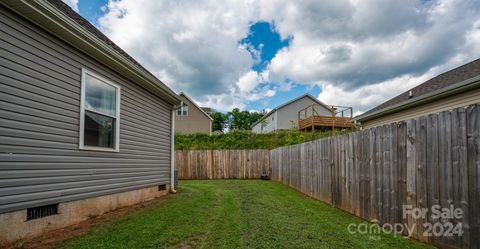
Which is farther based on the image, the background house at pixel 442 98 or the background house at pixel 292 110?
the background house at pixel 292 110

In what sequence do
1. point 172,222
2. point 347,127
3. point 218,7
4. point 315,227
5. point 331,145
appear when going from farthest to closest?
point 347,127
point 218,7
point 331,145
point 172,222
point 315,227

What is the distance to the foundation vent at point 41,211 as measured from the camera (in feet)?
9.98

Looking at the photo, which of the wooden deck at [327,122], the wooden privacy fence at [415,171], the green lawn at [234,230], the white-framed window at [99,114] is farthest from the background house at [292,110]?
the white-framed window at [99,114]

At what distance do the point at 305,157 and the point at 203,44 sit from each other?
26.1 ft

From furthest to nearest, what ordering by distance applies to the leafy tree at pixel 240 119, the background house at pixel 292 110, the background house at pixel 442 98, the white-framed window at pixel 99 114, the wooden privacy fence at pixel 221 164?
the leafy tree at pixel 240 119 < the background house at pixel 292 110 < the wooden privacy fence at pixel 221 164 < the background house at pixel 442 98 < the white-framed window at pixel 99 114

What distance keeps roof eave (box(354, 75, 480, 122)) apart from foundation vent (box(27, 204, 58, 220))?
8409 millimetres

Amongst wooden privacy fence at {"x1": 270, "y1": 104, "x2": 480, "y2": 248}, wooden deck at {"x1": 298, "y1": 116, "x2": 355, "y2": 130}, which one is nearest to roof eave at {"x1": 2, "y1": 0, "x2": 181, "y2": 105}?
wooden privacy fence at {"x1": 270, "y1": 104, "x2": 480, "y2": 248}

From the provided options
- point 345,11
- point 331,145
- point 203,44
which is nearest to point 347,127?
point 345,11

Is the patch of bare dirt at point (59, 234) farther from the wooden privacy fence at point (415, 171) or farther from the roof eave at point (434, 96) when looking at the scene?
the roof eave at point (434, 96)

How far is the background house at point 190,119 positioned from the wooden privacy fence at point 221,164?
1008 cm

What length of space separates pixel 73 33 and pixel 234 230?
394cm

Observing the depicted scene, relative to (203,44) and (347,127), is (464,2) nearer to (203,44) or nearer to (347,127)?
(203,44)

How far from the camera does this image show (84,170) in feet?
12.9

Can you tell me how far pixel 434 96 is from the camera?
6297 mm
